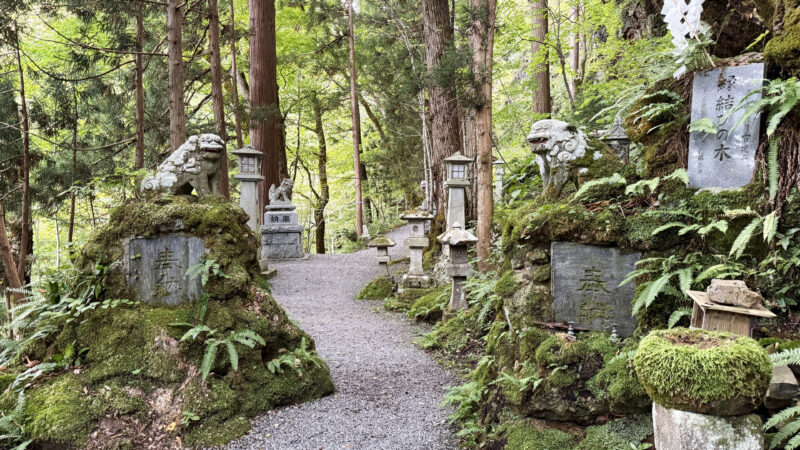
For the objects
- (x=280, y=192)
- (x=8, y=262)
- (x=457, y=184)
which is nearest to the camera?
(x=8, y=262)

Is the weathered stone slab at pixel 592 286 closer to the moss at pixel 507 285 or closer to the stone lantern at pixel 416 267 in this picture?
the moss at pixel 507 285

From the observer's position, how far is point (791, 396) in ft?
8.04

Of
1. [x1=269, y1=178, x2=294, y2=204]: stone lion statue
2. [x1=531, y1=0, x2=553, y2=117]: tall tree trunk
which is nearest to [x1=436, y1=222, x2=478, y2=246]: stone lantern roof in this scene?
[x1=531, y1=0, x2=553, y2=117]: tall tree trunk

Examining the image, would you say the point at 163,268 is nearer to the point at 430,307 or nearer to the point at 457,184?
the point at 430,307

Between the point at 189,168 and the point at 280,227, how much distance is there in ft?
29.2

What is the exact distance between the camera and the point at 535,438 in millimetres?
3316

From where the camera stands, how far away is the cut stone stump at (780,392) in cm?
245

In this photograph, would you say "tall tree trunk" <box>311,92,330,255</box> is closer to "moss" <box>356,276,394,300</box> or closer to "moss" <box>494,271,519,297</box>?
"moss" <box>356,276,394,300</box>

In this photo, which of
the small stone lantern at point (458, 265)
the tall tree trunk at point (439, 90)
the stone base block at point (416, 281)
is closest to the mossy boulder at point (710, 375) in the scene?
the small stone lantern at point (458, 265)

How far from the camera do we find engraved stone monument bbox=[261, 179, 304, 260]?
13.9 m

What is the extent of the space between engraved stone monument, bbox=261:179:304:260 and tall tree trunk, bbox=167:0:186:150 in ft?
19.3

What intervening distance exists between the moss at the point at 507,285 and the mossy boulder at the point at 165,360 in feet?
7.56

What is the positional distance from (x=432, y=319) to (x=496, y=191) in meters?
8.57

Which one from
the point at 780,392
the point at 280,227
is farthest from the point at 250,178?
the point at 780,392
